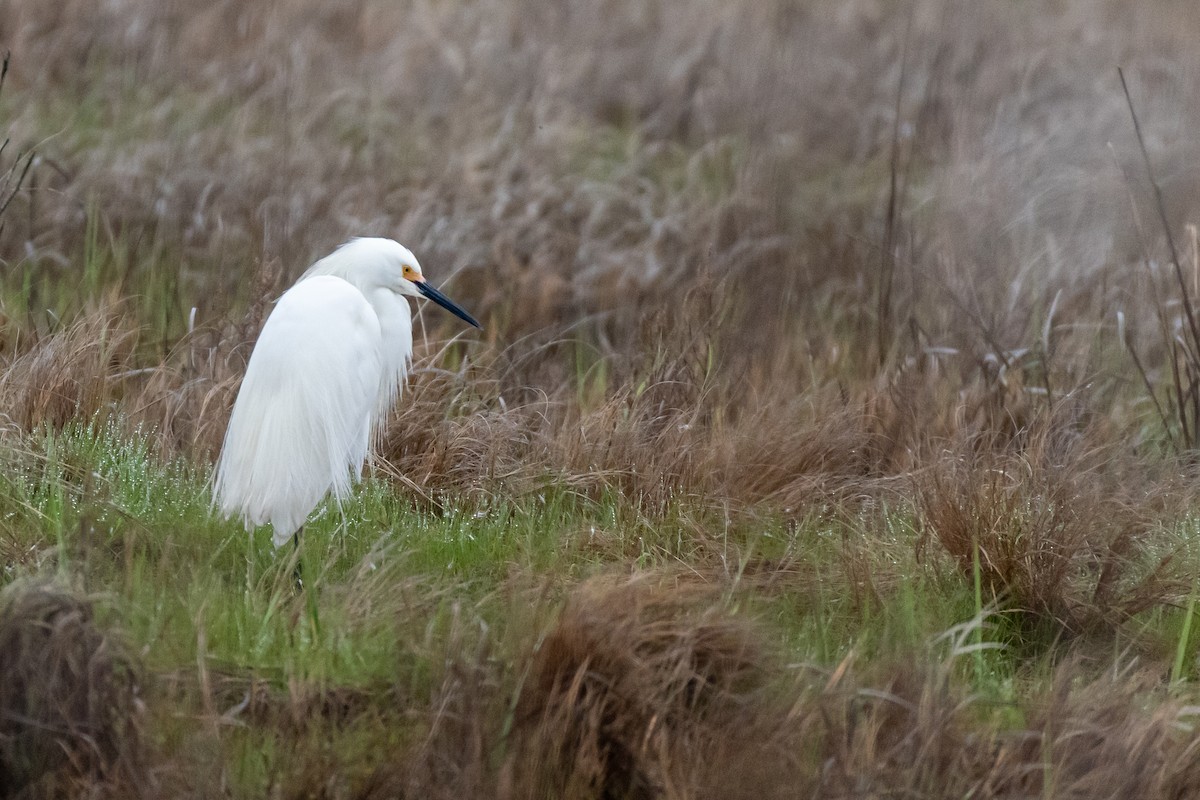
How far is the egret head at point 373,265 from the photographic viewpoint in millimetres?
3109

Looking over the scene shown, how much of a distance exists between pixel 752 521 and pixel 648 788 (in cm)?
107

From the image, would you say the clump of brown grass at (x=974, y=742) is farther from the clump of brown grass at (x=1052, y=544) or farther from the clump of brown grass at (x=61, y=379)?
the clump of brown grass at (x=61, y=379)

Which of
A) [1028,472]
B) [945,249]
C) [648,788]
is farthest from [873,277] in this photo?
[648,788]

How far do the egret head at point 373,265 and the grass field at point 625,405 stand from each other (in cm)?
32

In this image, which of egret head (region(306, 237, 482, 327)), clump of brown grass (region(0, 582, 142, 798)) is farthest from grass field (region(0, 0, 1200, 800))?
egret head (region(306, 237, 482, 327))

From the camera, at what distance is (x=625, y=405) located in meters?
3.23

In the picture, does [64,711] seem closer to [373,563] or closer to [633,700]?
[373,563]

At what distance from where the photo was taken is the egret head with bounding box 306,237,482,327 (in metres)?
3.11

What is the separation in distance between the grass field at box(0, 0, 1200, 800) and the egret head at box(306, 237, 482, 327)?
32 cm

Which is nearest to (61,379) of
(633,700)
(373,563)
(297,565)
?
(297,565)

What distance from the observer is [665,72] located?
18.3 ft

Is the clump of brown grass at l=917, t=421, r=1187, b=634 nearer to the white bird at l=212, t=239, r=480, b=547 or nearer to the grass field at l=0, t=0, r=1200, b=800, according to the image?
the grass field at l=0, t=0, r=1200, b=800

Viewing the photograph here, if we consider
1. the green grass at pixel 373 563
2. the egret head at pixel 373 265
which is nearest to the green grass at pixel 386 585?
the green grass at pixel 373 563

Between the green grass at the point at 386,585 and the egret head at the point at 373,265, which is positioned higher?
the egret head at the point at 373,265
